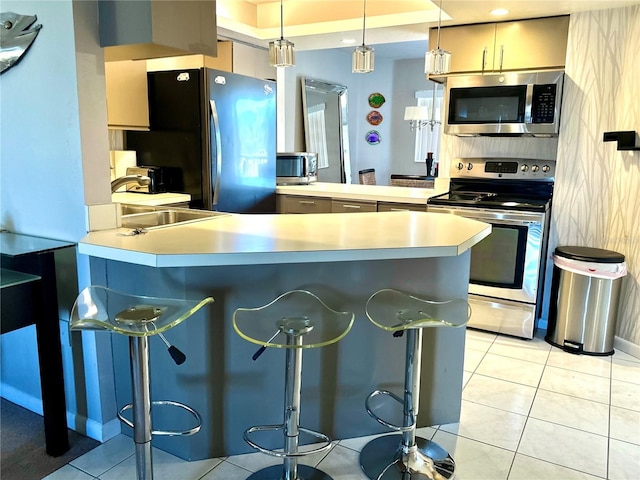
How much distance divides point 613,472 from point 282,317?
1545 millimetres

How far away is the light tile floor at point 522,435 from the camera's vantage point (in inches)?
81.1

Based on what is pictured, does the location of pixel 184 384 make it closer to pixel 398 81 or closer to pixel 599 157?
pixel 599 157

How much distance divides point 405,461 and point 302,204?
2.57 m

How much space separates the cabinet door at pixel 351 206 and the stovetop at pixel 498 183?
0.47 meters

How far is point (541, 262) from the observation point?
11.8 ft

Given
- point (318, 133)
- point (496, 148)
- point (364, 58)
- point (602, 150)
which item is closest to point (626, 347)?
point (602, 150)

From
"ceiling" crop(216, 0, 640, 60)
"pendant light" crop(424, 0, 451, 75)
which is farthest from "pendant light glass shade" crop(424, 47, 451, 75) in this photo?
"ceiling" crop(216, 0, 640, 60)

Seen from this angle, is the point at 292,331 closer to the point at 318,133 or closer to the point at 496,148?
the point at 496,148

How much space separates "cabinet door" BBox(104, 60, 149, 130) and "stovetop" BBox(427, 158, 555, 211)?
2.20 m

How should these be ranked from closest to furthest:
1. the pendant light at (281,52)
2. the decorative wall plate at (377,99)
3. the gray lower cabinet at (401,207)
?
the pendant light at (281,52) < the gray lower cabinet at (401,207) < the decorative wall plate at (377,99)

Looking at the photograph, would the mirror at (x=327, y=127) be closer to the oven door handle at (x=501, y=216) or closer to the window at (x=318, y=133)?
the window at (x=318, y=133)

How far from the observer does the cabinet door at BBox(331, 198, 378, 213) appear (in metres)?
3.92

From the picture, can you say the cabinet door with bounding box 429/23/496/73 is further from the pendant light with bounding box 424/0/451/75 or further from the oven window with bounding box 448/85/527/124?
the pendant light with bounding box 424/0/451/75

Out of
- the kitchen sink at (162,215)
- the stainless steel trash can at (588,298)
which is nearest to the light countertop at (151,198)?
the kitchen sink at (162,215)
